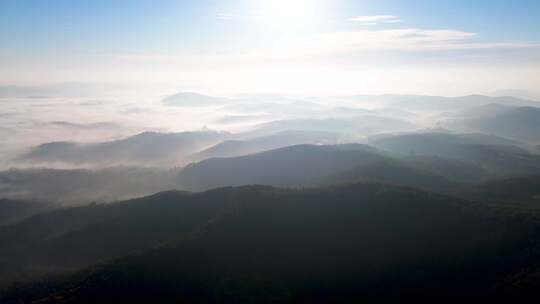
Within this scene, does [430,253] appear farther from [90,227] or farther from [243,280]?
[90,227]

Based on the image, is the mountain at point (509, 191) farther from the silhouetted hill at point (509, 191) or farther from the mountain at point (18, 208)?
the mountain at point (18, 208)

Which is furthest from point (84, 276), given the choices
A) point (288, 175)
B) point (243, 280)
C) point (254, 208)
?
point (288, 175)

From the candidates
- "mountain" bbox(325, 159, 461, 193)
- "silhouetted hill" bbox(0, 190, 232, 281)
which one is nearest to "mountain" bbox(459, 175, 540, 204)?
"mountain" bbox(325, 159, 461, 193)

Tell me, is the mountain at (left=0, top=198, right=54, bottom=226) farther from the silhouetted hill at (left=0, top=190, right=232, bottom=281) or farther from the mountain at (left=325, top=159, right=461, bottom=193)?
the mountain at (left=325, top=159, right=461, bottom=193)

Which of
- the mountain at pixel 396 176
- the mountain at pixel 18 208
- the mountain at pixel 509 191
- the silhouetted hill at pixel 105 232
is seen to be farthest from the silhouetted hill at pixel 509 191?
the mountain at pixel 18 208

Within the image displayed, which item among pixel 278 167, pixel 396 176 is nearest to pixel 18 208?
pixel 278 167

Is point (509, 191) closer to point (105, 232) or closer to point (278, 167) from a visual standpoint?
point (278, 167)

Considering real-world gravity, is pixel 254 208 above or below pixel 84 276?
above
